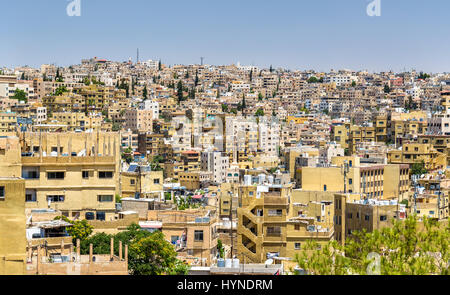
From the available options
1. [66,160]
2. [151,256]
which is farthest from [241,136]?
[151,256]

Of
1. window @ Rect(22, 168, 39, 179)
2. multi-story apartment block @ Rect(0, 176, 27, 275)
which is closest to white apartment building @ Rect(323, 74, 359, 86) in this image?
window @ Rect(22, 168, 39, 179)

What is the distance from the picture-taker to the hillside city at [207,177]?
814 centimetres

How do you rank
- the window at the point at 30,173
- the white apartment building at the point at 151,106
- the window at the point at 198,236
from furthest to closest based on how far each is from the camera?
the white apartment building at the point at 151,106
the window at the point at 30,173
the window at the point at 198,236

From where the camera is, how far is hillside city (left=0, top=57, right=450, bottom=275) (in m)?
8.14

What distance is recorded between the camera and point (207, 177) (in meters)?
31.5

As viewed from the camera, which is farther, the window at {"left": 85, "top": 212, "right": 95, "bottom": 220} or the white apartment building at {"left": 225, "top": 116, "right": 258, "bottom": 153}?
the white apartment building at {"left": 225, "top": 116, "right": 258, "bottom": 153}

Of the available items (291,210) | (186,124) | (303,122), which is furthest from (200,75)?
(291,210)

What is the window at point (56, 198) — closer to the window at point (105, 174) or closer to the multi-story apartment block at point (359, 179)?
the window at point (105, 174)

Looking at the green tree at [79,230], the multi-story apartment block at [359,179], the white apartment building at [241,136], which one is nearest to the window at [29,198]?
the green tree at [79,230]

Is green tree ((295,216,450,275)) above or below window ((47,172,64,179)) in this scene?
above

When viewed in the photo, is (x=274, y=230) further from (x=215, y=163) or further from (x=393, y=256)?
(x=215, y=163)

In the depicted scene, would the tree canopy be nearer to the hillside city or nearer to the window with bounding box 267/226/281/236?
the hillside city
